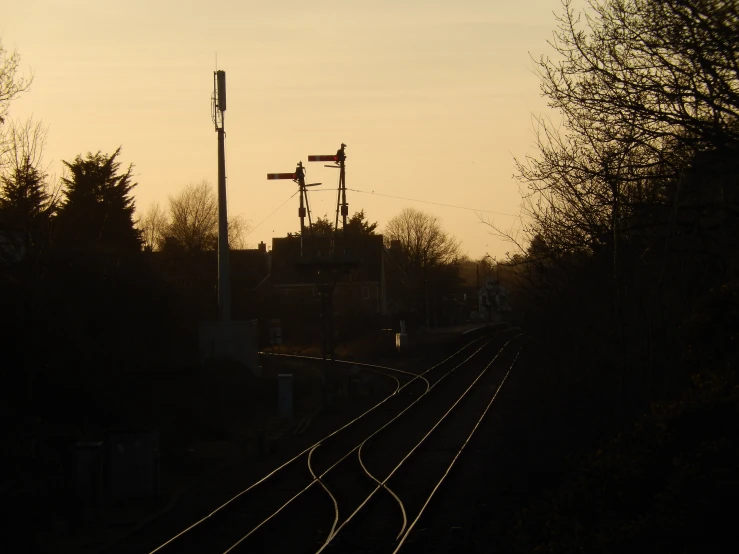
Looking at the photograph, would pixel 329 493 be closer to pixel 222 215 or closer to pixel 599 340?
pixel 599 340

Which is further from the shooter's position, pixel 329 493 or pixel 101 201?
pixel 101 201

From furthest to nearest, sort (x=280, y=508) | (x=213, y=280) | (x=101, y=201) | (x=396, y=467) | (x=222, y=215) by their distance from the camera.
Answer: (x=213, y=280)
(x=101, y=201)
(x=222, y=215)
(x=396, y=467)
(x=280, y=508)

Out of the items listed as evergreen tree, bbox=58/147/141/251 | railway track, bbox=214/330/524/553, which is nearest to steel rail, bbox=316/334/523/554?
railway track, bbox=214/330/524/553

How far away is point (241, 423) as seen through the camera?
25547mm

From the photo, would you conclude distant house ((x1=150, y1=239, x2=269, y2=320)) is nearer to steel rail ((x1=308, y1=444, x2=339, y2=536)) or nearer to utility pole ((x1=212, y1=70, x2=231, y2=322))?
utility pole ((x1=212, y1=70, x2=231, y2=322))

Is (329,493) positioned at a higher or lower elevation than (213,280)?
lower

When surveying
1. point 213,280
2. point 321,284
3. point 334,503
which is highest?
point 213,280

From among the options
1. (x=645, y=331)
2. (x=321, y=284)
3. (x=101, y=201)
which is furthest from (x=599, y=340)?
(x=101, y=201)

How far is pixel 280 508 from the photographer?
13703 millimetres

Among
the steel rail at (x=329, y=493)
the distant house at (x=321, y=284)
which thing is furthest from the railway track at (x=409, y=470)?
the distant house at (x=321, y=284)

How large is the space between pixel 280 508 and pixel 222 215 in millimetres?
17781

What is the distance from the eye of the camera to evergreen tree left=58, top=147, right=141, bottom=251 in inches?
1345

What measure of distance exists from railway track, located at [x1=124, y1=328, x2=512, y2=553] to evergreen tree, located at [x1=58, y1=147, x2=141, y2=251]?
16.2m

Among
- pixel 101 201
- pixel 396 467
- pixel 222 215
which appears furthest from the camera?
pixel 101 201
